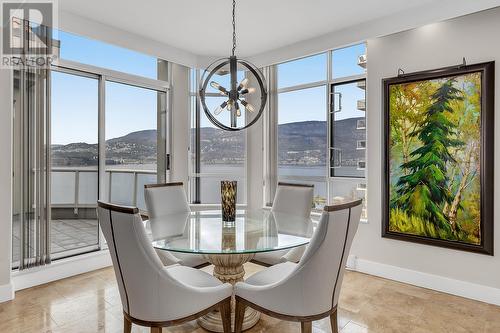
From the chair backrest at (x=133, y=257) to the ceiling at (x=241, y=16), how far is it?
2344 millimetres

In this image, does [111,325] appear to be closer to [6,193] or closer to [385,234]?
[6,193]

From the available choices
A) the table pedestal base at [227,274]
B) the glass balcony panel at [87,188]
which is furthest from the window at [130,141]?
the table pedestal base at [227,274]

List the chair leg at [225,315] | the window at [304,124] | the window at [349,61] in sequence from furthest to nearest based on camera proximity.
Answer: the window at [304,124], the window at [349,61], the chair leg at [225,315]

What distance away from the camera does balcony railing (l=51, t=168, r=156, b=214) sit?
3.44 meters

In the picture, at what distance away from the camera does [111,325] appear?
2.35 m

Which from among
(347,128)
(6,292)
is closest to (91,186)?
(6,292)

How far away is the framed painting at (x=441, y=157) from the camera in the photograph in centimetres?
282

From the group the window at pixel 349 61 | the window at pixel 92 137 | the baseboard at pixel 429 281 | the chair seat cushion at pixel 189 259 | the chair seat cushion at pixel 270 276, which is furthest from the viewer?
the window at pixel 349 61

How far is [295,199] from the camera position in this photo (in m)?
3.19

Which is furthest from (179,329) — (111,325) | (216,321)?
(111,325)

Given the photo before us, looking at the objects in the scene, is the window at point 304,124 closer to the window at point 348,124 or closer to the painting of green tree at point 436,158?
the window at point 348,124

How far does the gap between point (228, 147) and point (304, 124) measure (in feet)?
4.14

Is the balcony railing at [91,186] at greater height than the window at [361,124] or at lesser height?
lesser

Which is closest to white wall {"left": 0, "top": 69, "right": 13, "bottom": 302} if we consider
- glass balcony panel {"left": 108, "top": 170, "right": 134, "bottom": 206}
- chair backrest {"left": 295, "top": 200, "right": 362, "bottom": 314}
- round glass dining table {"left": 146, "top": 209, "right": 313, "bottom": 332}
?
glass balcony panel {"left": 108, "top": 170, "right": 134, "bottom": 206}
